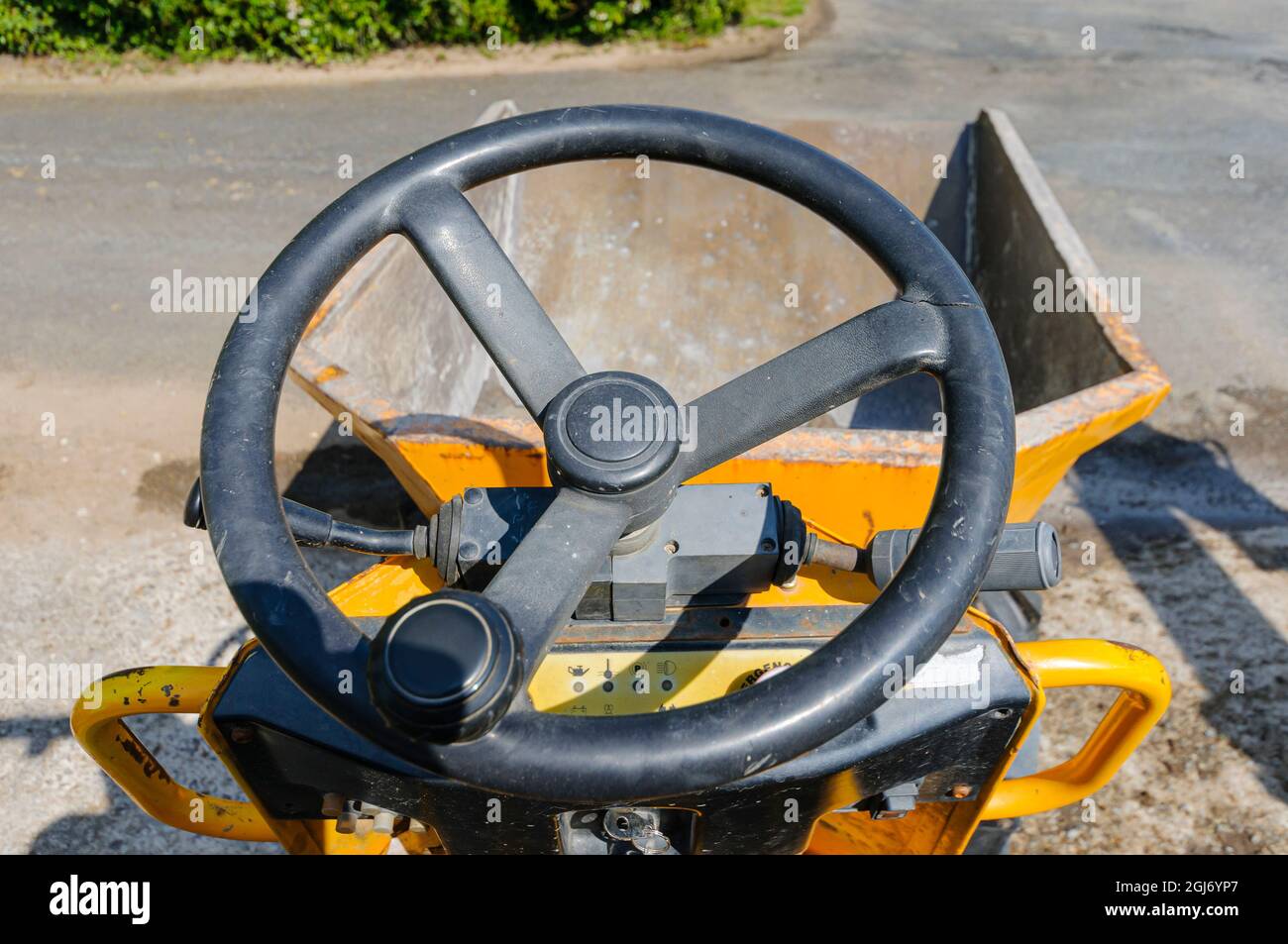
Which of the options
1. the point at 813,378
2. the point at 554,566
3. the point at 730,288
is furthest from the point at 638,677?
the point at 730,288

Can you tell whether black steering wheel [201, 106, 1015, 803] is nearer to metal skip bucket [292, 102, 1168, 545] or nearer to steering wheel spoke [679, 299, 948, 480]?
steering wheel spoke [679, 299, 948, 480]

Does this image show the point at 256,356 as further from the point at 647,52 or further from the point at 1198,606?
the point at 647,52

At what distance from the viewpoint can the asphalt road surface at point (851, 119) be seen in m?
2.76

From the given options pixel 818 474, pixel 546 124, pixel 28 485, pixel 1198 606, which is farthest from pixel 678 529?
pixel 28 485

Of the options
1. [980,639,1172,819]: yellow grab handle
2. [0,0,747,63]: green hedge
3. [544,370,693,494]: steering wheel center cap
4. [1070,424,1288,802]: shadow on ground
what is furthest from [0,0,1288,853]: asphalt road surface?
[544,370,693,494]: steering wheel center cap

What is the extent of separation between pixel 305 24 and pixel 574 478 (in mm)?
6843

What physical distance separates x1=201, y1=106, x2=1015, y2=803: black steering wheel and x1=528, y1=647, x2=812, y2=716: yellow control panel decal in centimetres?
28

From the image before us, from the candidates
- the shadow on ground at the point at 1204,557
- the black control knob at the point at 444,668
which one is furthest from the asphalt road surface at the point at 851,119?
the black control knob at the point at 444,668

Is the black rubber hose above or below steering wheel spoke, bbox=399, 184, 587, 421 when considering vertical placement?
below

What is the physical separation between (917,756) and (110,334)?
429 centimetres

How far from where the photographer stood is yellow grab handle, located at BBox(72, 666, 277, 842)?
1421 millimetres

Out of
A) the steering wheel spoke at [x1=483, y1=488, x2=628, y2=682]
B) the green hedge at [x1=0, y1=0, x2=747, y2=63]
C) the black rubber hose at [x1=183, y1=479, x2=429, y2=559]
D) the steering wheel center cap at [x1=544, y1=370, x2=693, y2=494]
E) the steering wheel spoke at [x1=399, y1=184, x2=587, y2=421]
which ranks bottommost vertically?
the black rubber hose at [x1=183, y1=479, x2=429, y2=559]

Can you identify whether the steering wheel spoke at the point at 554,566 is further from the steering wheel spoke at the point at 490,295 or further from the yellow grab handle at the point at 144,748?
the yellow grab handle at the point at 144,748

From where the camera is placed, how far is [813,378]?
1294 millimetres
